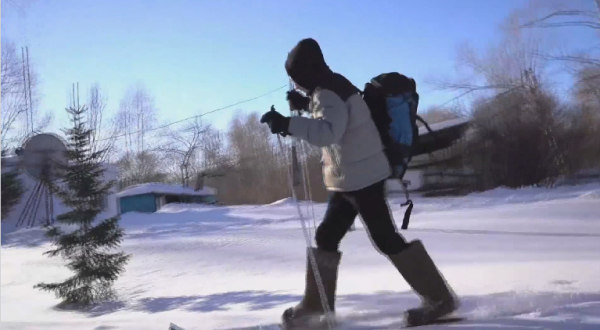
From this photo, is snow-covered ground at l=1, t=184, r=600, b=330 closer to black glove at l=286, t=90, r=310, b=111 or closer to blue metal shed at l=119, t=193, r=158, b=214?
black glove at l=286, t=90, r=310, b=111

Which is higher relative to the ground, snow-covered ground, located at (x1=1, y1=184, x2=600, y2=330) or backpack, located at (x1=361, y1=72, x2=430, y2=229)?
backpack, located at (x1=361, y1=72, x2=430, y2=229)

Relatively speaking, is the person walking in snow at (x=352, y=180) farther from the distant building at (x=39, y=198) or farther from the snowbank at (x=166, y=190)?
the snowbank at (x=166, y=190)

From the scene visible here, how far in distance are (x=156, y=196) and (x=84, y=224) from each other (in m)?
8.18

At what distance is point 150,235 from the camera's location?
10.5m

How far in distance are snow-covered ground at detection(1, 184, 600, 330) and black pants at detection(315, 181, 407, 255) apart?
1.26 feet

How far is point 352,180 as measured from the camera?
261 centimetres

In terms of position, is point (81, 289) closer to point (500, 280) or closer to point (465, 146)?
point (500, 280)

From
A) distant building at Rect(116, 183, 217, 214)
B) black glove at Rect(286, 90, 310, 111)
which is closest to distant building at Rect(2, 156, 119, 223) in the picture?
distant building at Rect(116, 183, 217, 214)

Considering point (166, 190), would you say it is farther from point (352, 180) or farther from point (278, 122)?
point (278, 122)

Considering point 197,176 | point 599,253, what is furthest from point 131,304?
point 197,176

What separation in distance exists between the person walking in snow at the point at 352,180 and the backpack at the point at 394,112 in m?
0.06

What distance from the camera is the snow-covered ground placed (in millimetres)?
2914

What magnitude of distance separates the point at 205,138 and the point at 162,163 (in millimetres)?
1344

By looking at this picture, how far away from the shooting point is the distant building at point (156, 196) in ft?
36.2
